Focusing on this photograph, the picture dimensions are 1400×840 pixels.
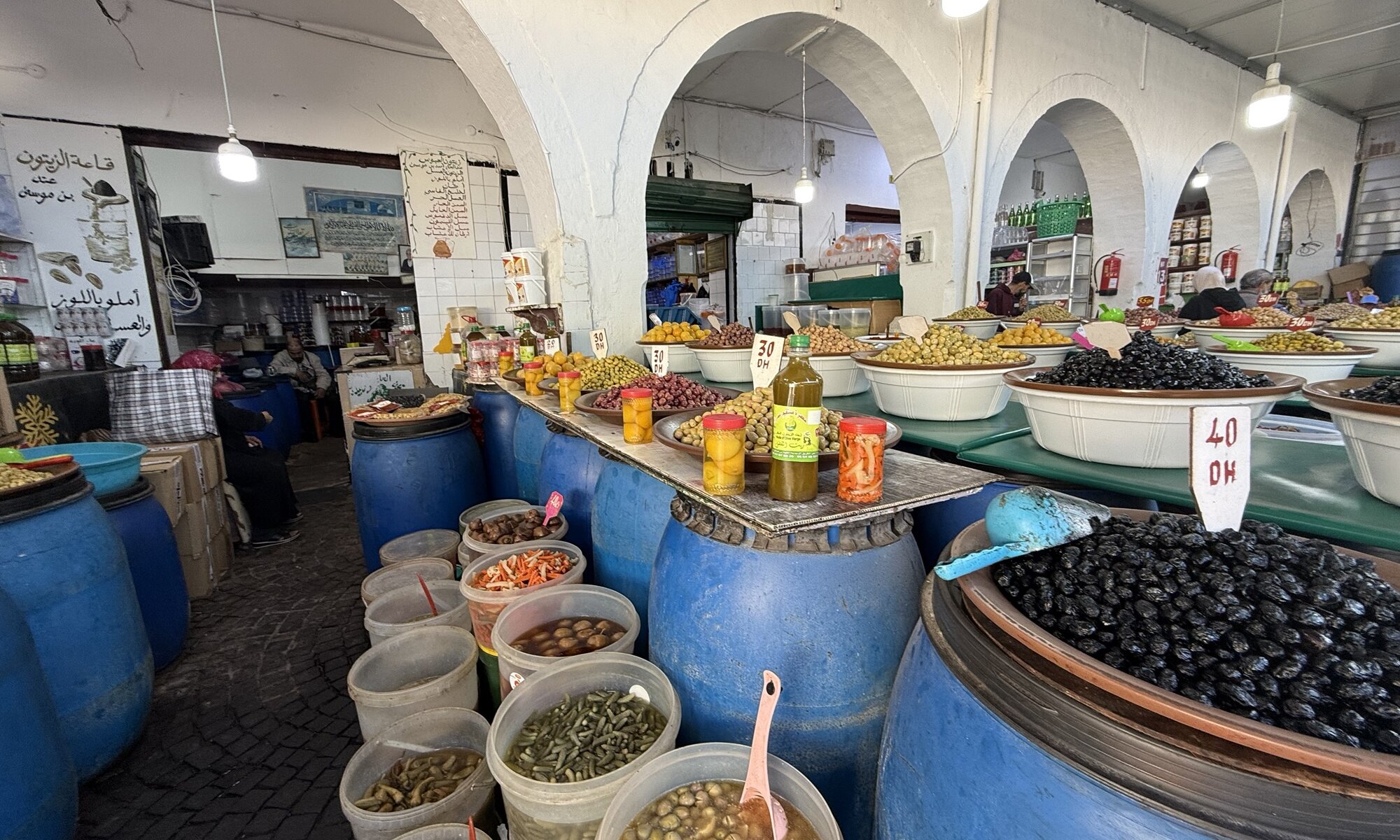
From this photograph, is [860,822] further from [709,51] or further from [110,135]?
[110,135]

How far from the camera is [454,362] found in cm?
583

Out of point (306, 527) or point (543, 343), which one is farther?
point (306, 527)

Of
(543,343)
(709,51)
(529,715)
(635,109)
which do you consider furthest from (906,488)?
(709,51)

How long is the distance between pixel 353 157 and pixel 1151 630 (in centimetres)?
686

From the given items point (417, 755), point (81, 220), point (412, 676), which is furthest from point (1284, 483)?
point (81, 220)

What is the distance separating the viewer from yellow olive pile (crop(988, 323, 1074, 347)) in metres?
2.30

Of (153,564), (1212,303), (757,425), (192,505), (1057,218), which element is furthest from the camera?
(1057,218)

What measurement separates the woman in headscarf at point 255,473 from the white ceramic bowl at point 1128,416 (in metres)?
4.71

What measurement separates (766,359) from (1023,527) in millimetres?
946

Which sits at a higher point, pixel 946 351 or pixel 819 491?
pixel 946 351

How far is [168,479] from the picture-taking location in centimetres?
295

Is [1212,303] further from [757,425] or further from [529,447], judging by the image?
[529,447]

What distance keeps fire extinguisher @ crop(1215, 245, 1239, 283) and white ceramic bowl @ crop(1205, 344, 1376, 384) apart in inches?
335

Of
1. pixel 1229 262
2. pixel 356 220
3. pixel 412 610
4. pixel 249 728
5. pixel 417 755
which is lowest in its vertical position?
pixel 249 728
